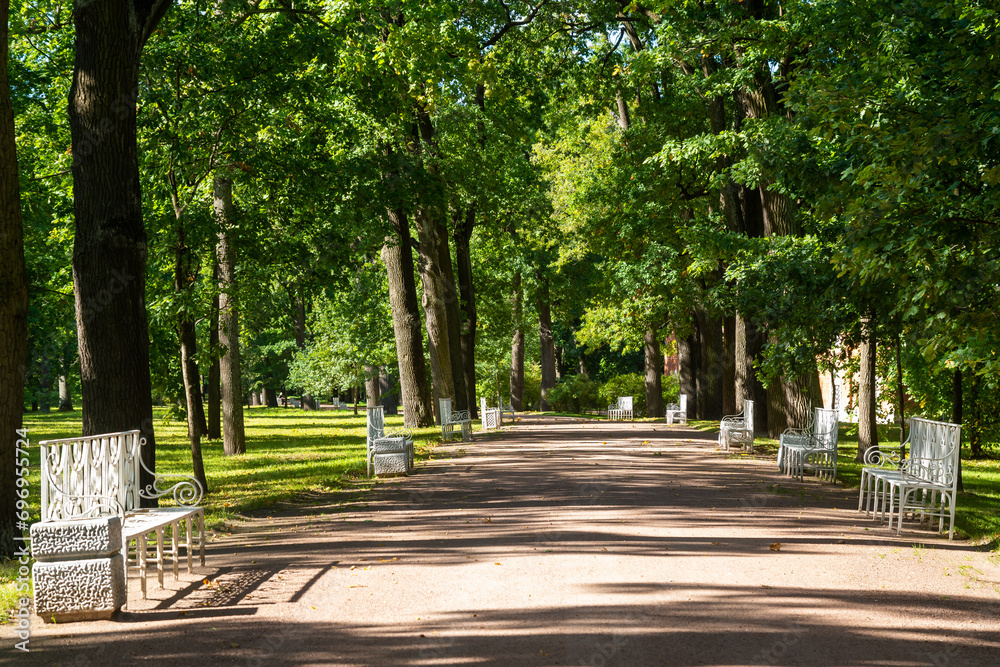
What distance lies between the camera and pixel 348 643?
18.6ft

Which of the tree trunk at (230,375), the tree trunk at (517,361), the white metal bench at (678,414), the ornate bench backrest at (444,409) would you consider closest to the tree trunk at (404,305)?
the ornate bench backrest at (444,409)

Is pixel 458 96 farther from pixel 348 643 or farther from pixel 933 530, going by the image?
pixel 348 643

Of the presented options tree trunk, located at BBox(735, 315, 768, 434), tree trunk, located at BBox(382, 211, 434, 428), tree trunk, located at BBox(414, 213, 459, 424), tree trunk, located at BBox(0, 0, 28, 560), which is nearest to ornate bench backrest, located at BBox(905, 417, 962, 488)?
tree trunk, located at BBox(0, 0, 28, 560)

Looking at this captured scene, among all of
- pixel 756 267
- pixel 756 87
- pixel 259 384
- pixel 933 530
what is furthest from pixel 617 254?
pixel 259 384

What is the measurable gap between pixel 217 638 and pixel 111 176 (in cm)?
551

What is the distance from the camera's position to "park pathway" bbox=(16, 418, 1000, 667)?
5.47 meters

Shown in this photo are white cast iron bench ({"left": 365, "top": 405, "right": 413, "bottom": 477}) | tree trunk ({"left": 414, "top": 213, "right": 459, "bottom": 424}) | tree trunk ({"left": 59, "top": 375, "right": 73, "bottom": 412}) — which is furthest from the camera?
tree trunk ({"left": 59, "top": 375, "right": 73, "bottom": 412})

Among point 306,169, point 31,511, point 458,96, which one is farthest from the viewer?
point 458,96

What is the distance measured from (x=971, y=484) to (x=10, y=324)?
1580cm

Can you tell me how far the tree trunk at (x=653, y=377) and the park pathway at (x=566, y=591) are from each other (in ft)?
77.7

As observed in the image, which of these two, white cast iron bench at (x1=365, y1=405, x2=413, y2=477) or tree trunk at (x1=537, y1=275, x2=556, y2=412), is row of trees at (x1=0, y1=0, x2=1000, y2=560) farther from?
tree trunk at (x1=537, y1=275, x2=556, y2=412)

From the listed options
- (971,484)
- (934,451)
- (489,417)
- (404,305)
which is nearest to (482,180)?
(404,305)

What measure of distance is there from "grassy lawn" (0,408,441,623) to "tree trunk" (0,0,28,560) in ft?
2.58

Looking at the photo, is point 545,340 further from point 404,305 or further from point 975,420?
point 975,420
